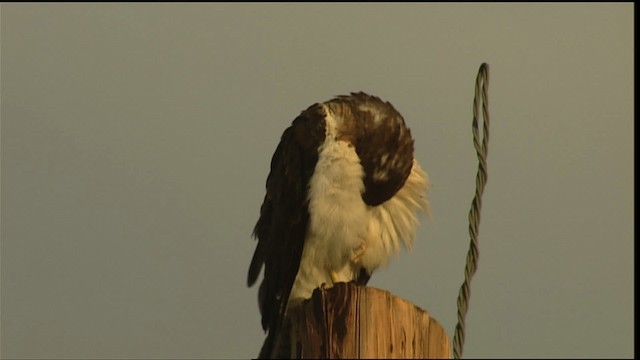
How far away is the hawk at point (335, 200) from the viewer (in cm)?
657

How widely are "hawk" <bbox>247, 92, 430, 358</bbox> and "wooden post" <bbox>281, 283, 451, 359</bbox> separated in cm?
171

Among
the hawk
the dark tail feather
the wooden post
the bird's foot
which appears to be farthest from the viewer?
the bird's foot

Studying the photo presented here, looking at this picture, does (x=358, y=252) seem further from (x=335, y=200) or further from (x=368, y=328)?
(x=368, y=328)

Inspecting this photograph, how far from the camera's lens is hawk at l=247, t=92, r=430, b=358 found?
21.6 ft

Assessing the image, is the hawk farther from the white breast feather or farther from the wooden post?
the wooden post

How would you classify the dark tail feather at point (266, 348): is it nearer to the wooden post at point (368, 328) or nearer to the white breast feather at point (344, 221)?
the wooden post at point (368, 328)

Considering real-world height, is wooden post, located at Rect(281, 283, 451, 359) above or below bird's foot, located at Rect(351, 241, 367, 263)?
below

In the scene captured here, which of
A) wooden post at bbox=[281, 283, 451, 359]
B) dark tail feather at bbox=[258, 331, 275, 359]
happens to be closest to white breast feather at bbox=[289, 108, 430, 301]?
dark tail feather at bbox=[258, 331, 275, 359]

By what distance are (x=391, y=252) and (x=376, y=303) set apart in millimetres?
2502

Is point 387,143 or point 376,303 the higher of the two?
point 387,143

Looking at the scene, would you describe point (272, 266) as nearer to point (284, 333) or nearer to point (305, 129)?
point (305, 129)

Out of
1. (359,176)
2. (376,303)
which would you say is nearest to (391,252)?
(359,176)

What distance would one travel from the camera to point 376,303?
4.52 meters

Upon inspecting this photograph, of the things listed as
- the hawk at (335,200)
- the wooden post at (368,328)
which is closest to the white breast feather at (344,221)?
the hawk at (335,200)
